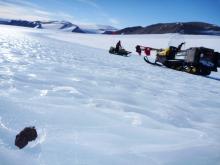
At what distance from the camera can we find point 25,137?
366cm

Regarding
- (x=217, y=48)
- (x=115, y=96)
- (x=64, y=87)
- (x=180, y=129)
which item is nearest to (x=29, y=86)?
(x=64, y=87)

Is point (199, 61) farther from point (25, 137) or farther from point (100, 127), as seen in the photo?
point (25, 137)

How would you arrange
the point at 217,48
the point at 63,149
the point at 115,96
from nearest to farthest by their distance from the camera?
1. the point at 63,149
2. the point at 115,96
3. the point at 217,48

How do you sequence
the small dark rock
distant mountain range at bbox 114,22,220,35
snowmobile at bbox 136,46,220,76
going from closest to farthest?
the small dark rock, snowmobile at bbox 136,46,220,76, distant mountain range at bbox 114,22,220,35

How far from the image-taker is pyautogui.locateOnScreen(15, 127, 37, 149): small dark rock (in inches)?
139

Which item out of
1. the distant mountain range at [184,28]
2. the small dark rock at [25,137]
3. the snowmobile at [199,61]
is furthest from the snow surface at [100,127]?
the distant mountain range at [184,28]

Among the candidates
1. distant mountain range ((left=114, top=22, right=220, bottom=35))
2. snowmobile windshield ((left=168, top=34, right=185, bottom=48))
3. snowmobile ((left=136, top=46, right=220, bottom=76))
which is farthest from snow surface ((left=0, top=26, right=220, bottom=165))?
distant mountain range ((left=114, top=22, right=220, bottom=35))

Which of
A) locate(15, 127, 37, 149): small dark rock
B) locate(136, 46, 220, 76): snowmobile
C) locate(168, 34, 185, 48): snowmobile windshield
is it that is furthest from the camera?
locate(168, 34, 185, 48): snowmobile windshield

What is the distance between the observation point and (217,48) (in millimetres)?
47375

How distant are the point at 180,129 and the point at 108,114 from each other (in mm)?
1293

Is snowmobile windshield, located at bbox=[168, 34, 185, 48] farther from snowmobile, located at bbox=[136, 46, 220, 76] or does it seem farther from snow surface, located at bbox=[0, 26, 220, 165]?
snow surface, located at bbox=[0, 26, 220, 165]

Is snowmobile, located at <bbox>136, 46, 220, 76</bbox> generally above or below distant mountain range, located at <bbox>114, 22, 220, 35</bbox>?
below

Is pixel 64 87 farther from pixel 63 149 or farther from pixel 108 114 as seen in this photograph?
pixel 63 149

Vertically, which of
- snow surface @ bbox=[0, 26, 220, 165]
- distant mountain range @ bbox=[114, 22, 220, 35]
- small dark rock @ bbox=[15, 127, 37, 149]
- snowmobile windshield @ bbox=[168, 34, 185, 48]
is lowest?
snow surface @ bbox=[0, 26, 220, 165]
